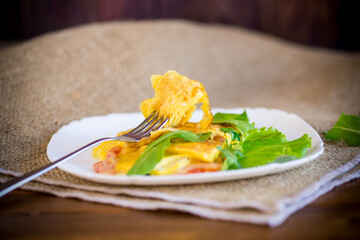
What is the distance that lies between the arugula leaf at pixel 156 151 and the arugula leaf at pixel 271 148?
224 millimetres

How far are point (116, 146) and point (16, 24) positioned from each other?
7.96 ft

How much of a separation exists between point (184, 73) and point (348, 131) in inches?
77.0

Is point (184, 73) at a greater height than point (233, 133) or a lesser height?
lesser

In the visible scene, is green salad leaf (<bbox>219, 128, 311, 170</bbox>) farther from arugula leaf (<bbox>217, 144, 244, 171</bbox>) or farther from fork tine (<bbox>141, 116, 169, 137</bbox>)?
fork tine (<bbox>141, 116, 169, 137</bbox>)

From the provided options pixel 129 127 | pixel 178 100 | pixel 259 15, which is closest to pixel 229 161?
pixel 178 100

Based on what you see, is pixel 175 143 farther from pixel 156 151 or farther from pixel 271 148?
pixel 271 148

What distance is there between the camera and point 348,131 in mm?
2002

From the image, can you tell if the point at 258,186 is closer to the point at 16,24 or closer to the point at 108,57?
the point at 108,57

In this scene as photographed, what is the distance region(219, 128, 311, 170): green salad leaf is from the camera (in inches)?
60.1

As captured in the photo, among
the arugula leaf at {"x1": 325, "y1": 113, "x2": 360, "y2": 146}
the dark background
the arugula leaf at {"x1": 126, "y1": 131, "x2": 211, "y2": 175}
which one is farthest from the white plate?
the dark background

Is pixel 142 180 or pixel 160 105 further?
pixel 160 105

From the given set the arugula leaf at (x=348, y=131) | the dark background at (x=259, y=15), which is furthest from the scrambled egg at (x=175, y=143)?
the dark background at (x=259, y=15)

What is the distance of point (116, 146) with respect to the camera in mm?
1838

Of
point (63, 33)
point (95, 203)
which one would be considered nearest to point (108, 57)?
point (63, 33)
